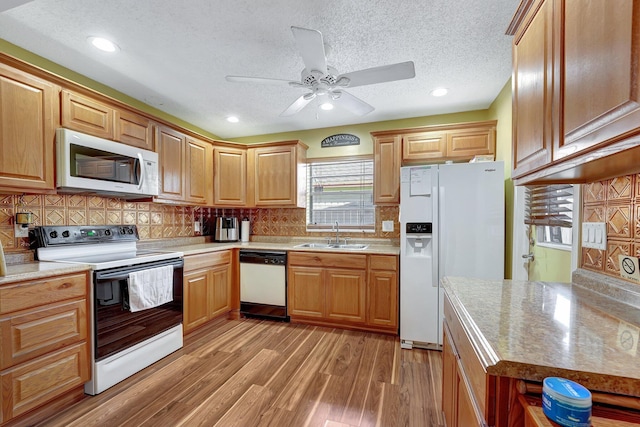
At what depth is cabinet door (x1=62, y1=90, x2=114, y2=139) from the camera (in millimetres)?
1978

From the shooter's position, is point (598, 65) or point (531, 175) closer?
point (598, 65)

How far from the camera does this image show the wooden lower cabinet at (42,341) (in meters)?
1.45

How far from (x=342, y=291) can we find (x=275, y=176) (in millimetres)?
1694

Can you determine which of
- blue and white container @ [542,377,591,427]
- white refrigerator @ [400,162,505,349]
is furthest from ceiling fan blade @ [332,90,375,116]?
blue and white container @ [542,377,591,427]

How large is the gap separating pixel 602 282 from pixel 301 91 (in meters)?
2.51

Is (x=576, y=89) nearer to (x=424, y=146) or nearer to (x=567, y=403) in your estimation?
(x=567, y=403)

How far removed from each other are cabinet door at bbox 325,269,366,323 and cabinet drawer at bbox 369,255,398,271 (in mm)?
142

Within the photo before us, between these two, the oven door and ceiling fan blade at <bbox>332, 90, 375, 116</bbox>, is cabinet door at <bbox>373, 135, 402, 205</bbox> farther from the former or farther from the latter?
the oven door

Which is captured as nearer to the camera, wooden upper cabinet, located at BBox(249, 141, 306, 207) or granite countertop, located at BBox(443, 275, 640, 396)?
granite countertop, located at BBox(443, 275, 640, 396)

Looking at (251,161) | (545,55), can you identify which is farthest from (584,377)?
(251,161)

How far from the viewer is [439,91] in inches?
102

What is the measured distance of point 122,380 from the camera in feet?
6.46

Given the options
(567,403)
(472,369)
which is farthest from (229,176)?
(567,403)

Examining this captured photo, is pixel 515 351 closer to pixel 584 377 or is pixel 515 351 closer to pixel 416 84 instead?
pixel 584 377
